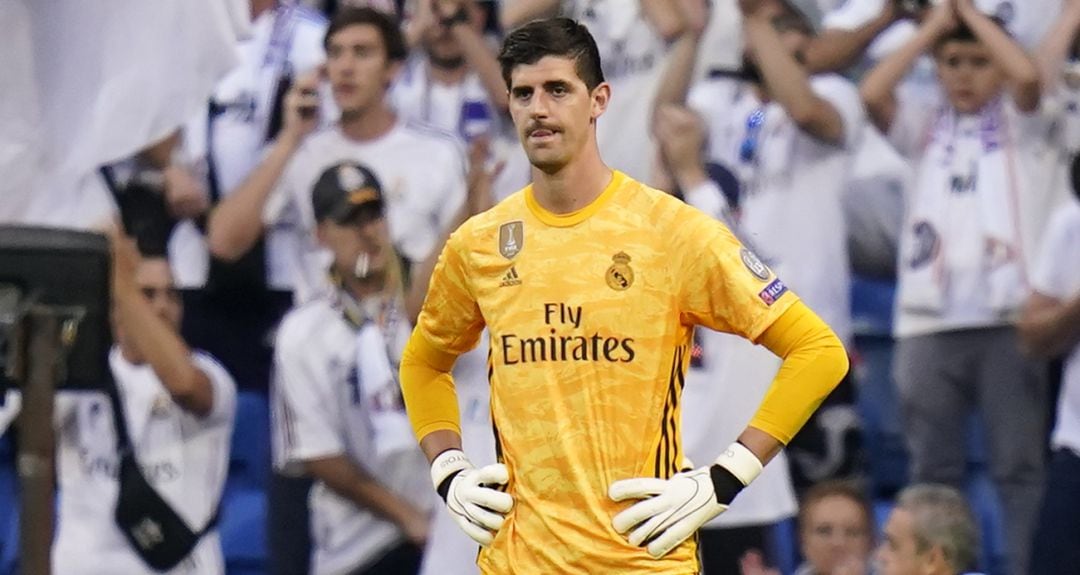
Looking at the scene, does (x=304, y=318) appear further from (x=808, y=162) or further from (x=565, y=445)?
(x=565, y=445)

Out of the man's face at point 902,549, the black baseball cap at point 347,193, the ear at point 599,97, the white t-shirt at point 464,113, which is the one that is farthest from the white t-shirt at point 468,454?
the ear at point 599,97

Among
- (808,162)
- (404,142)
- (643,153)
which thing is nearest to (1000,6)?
(808,162)

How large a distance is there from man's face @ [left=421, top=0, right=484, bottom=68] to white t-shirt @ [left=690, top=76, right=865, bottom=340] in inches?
36.8

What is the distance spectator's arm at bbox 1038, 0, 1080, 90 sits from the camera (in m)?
6.71

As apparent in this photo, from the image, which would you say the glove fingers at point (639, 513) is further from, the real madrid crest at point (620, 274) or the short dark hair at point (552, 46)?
the short dark hair at point (552, 46)

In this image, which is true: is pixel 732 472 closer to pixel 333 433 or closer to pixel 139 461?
pixel 333 433

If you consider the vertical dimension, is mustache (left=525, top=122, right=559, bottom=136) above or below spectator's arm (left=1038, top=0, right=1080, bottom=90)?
below

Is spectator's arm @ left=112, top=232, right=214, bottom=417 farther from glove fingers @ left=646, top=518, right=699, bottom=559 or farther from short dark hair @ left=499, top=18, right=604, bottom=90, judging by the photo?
glove fingers @ left=646, top=518, right=699, bottom=559

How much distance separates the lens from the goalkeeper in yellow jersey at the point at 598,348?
4.31 metres

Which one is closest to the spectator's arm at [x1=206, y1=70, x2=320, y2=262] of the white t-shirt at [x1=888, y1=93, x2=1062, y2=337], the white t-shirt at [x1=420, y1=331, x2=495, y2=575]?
the white t-shirt at [x1=420, y1=331, x2=495, y2=575]

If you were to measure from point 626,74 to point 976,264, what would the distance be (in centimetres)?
148

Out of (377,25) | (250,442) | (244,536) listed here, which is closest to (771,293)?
(377,25)

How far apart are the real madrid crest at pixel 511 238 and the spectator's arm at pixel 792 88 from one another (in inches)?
108

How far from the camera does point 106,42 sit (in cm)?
516
